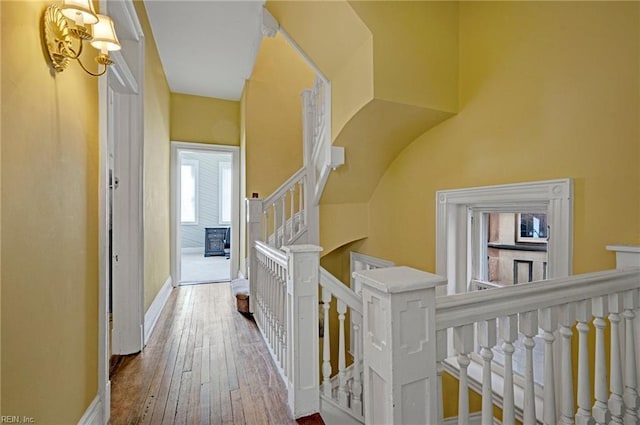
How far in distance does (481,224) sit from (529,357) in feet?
5.43

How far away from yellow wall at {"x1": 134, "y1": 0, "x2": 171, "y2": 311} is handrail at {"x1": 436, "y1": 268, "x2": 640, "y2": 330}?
2766 millimetres

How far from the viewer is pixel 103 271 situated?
1.64 meters

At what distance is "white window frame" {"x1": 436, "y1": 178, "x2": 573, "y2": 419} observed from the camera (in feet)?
5.72

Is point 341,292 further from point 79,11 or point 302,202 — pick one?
point 302,202

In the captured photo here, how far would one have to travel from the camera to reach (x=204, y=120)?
4832 millimetres

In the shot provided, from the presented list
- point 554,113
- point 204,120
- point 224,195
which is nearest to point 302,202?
point 554,113

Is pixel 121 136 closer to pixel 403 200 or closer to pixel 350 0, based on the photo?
pixel 350 0

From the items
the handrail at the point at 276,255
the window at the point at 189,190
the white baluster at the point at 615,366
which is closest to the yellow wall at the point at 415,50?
the handrail at the point at 276,255

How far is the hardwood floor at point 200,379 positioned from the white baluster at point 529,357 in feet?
3.43

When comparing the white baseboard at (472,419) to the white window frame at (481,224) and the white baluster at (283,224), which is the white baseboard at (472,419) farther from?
the white baluster at (283,224)

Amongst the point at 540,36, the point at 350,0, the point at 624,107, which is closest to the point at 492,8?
the point at 540,36

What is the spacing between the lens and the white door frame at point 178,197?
458cm

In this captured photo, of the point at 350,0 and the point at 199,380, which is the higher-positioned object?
the point at 350,0

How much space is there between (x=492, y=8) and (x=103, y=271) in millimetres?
3047
